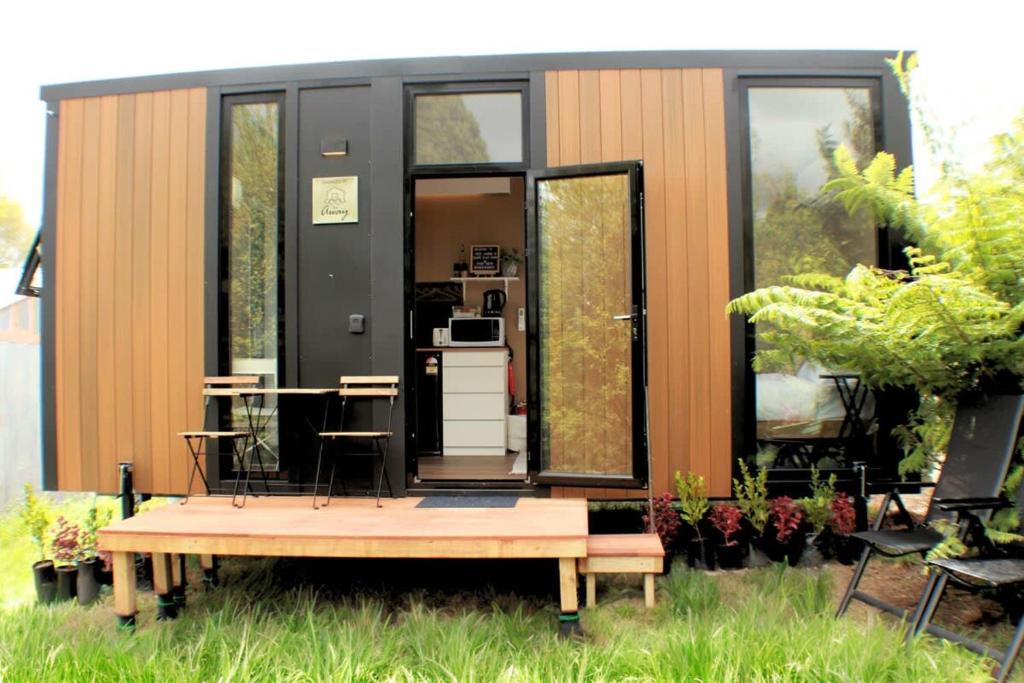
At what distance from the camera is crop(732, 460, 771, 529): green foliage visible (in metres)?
3.63

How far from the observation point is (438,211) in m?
7.45

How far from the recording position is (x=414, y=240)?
4113 millimetres

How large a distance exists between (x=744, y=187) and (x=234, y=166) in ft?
10.7

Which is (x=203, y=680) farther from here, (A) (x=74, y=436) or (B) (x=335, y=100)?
(B) (x=335, y=100)

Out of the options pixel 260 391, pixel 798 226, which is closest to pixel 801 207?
pixel 798 226

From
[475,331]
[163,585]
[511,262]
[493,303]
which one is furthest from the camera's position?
[511,262]

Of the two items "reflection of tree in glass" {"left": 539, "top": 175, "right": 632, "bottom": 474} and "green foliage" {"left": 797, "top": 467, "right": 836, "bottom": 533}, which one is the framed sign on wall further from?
"green foliage" {"left": 797, "top": 467, "right": 836, "bottom": 533}

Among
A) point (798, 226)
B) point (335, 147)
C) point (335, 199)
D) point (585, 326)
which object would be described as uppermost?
point (335, 147)

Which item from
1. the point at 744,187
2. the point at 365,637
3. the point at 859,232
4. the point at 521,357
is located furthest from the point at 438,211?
the point at 365,637

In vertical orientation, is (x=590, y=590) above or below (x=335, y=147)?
below

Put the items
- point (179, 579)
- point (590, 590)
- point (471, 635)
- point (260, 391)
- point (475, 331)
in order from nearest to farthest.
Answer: point (471, 635) → point (590, 590) → point (179, 579) → point (260, 391) → point (475, 331)

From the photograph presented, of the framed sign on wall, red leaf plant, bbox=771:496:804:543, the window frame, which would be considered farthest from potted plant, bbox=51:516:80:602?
red leaf plant, bbox=771:496:804:543

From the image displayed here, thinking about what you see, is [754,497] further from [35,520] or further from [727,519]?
[35,520]

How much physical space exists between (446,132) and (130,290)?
2.31m
